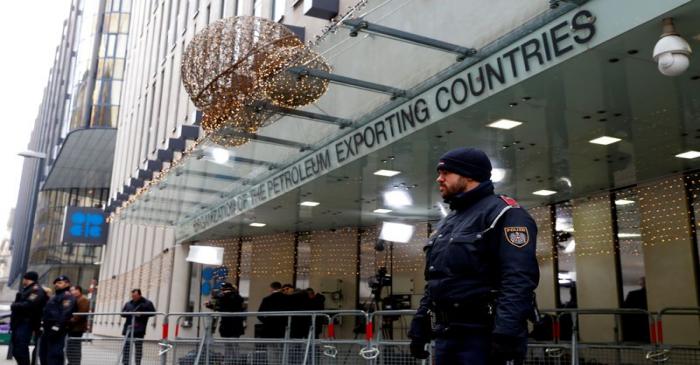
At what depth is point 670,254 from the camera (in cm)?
1158

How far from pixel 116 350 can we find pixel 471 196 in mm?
8280

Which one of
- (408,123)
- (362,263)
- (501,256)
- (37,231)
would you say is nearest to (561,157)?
(408,123)

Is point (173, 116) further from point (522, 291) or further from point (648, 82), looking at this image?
point (522, 291)

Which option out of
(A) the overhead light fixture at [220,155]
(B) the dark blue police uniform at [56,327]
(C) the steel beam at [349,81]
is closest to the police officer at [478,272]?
(C) the steel beam at [349,81]

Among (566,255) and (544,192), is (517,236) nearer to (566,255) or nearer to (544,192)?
(544,192)

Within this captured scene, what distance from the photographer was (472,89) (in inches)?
316

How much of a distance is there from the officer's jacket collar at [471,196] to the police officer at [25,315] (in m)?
9.18

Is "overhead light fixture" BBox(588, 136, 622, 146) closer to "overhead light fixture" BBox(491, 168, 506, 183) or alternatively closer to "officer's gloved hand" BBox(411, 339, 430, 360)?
"overhead light fixture" BBox(491, 168, 506, 183)

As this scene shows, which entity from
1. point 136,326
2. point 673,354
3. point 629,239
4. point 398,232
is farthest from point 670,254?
point 136,326

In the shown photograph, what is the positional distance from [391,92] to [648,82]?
3.31 meters

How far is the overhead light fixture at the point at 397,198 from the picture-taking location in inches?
540

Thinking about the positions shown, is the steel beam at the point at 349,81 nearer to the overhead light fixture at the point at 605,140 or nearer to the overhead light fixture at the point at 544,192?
the overhead light fixture at the point at 605,140

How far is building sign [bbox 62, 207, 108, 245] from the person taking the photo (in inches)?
1329

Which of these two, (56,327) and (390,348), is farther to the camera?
(56,327)
